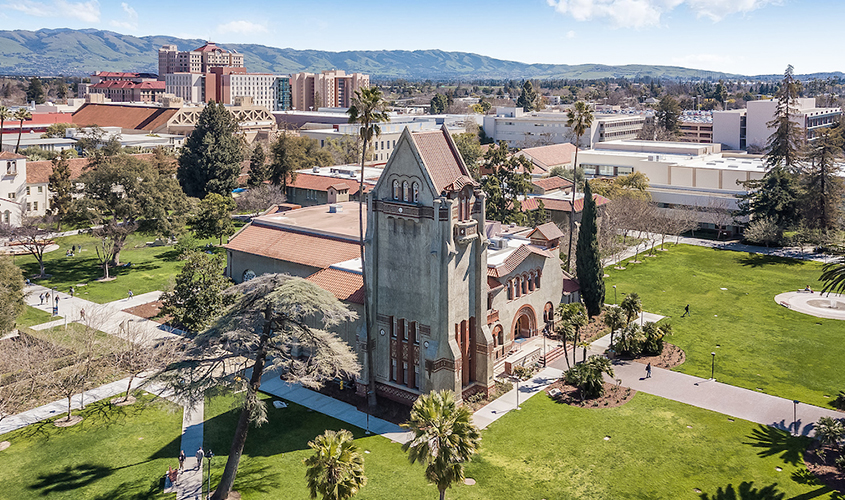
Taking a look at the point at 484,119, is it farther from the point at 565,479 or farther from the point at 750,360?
the point at 565,479

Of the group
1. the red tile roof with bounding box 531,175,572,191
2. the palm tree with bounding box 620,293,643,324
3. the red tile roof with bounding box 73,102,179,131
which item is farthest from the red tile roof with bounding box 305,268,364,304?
the red tile roof with bounding box 73,102,179,131

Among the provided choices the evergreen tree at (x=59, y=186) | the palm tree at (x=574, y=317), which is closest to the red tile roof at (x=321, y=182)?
the evergreen tree at (x=59, y=186)

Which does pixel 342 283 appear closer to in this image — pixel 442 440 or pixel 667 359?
pixel 442 440

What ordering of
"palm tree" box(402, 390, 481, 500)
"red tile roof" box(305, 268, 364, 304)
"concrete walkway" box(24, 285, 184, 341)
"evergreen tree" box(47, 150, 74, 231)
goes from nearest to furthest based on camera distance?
1. "palm tree" box(402, 390, 481, 500)
2. "red tile roof" box(305, 268, 364, 304)
3. "concrete walkway" box(24, 285, 184, 341)
4. "evergreen tree" box(47, 150, 74, 231)

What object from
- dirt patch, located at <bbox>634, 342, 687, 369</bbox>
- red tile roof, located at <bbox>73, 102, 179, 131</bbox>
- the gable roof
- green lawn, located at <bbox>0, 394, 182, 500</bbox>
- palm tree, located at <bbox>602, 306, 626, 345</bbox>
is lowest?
green lawn, located at <bbox>0, 394, 182, 500</bbox>

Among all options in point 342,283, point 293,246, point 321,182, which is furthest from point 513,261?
point 321,182

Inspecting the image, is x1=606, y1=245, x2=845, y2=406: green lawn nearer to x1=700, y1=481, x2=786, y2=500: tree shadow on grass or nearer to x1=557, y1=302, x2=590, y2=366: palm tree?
x1=557, y1=302, x2=590, y2=366: palm tree
